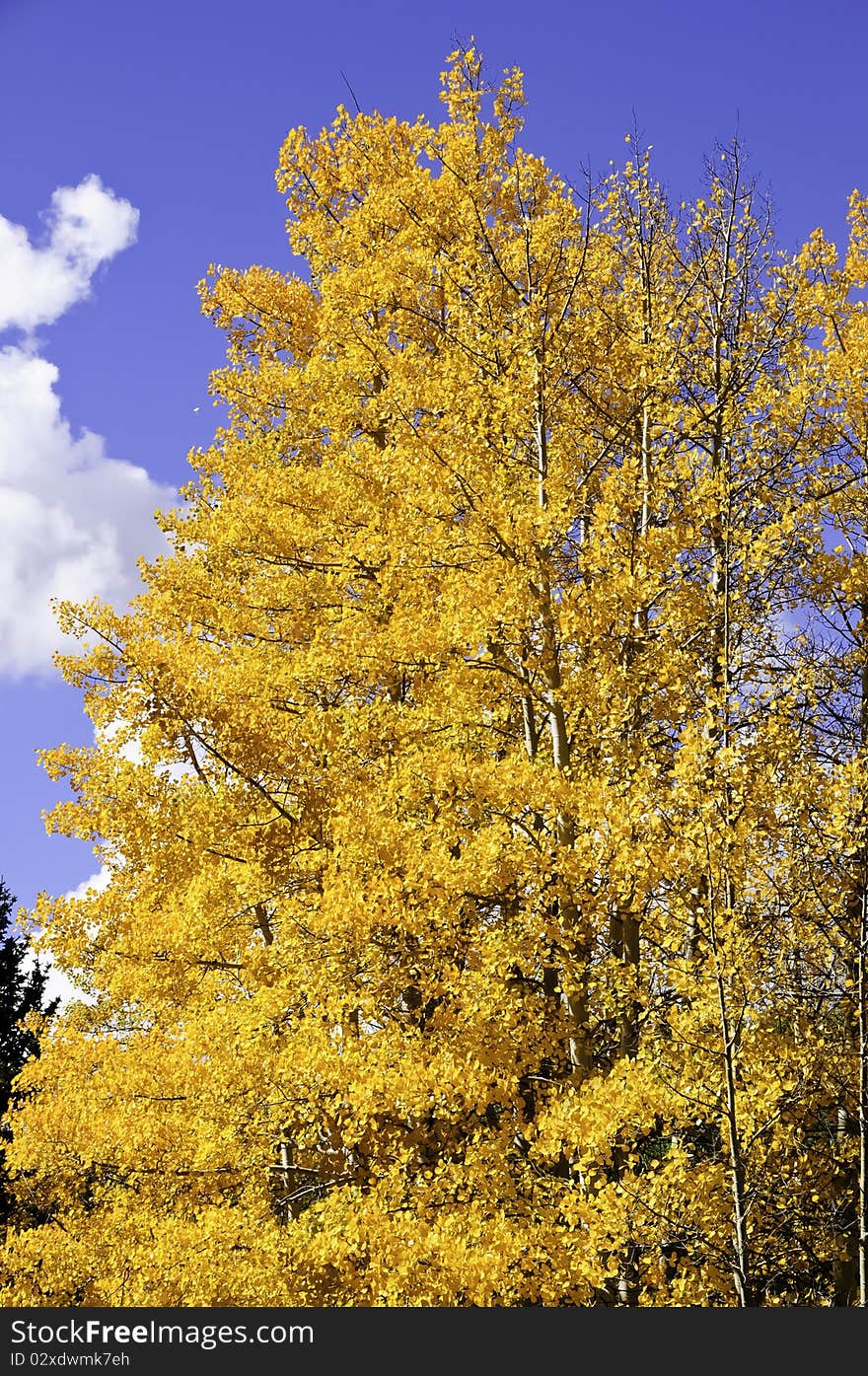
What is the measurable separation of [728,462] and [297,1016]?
5.64 metres

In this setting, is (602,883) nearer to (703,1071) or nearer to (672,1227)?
(703,1071)

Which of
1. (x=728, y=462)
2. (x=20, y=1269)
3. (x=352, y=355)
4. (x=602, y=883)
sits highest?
(x=352, y=355)

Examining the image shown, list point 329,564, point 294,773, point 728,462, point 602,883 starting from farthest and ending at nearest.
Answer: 1. point 329,564
2. point 294,773
3. point 728,462
4. point 602,883

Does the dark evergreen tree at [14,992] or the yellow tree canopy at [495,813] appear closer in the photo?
the yellow tree canopy at [495,813]

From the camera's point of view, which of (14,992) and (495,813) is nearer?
(495,813)

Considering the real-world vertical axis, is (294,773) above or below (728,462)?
below

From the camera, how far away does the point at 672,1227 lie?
6.59 m

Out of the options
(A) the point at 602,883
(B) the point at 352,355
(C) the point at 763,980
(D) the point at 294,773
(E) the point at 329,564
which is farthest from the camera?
(B) the point at 352,355

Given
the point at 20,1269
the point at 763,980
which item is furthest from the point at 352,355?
the point at 20,1269

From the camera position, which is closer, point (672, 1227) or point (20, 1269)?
point (672, 1227)

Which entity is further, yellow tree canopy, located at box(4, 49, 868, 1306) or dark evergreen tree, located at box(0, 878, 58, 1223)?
dark evergreen tree, located at box(0, 878, 58, 1223)

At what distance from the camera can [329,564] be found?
10.5 m

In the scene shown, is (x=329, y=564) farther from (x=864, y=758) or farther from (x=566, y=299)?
(x=864, y=758)

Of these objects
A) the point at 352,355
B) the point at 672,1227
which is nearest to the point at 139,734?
the point at 352,355
